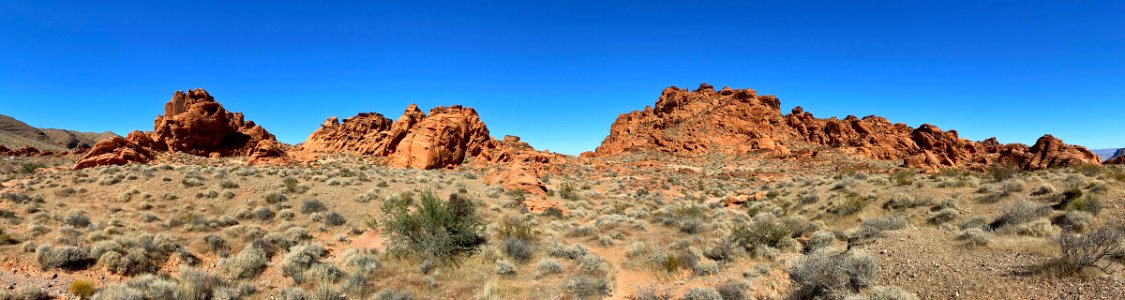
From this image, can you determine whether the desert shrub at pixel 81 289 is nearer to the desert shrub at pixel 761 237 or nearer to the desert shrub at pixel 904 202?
the desert shrub at pixel 761 237

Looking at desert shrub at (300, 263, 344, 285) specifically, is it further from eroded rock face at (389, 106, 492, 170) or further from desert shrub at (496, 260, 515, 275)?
eroded rock face at (389, 106, 492, 170)

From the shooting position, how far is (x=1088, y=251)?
266 inches

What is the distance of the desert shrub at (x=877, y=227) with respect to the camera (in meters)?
11.9

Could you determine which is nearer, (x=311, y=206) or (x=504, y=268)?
(x=504, y=268)

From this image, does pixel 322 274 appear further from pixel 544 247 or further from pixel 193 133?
pixel 193 133

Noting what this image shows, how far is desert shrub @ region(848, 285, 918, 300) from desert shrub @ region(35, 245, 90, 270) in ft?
48.4

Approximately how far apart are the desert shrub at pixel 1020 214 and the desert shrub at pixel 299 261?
53.7 feet

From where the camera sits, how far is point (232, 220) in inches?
559

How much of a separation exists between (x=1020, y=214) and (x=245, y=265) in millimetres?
18217

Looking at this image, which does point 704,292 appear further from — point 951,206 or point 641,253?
point 951,206

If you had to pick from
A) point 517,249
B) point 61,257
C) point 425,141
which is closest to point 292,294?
point 517,249

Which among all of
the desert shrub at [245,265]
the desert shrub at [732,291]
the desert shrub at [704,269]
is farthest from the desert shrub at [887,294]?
the desert shrub at [245,265]

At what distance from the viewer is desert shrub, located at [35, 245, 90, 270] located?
28.8ft

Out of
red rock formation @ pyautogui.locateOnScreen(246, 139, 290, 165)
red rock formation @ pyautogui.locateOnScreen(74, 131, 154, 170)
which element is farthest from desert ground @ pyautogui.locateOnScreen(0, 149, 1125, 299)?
red rock formation @ pyautogui.locateOnScreen(246, 139, 290, 165)
